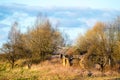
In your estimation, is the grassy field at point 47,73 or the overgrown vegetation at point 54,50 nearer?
the grassy field at point 47,73

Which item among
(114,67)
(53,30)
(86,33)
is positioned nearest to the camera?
(114,67)

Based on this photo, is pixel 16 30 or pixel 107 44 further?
pixel 16 30

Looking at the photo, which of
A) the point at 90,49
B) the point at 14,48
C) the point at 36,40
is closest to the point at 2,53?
the point at 14,48

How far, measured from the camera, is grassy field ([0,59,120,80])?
43.4 meters

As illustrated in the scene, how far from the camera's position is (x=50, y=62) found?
63781mm

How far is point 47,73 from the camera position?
Answer: 4825 cm

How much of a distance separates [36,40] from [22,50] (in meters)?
3.84

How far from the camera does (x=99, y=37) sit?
6384 centimetres

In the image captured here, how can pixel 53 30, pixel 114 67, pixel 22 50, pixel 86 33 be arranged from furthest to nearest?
pixel 53 30, pixel 22 50, pixel 86 33, pixel 114 67

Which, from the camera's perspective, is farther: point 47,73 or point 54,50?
point 54,50

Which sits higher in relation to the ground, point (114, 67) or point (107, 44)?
point (107, 44)

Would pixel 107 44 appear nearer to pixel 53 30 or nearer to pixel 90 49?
pixel 90 49

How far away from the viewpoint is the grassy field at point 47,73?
142 feet

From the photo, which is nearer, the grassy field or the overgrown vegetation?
the grassy field
